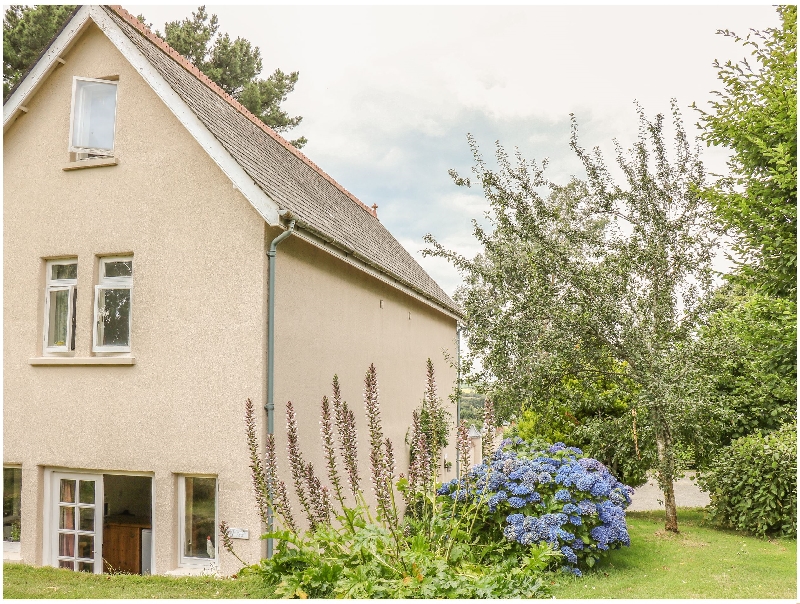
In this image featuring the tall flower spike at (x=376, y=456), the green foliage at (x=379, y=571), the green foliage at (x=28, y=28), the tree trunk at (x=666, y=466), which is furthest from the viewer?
the green foliage at (x=28, y=28)

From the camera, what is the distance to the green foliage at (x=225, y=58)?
643 inches

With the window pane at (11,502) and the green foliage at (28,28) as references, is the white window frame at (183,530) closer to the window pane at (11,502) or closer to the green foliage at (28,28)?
the window pane at (11,502)

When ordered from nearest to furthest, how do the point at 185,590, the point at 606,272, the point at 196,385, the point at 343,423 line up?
the point at 343,423
the point at 185,590
the point at 196,385
the point at 606,272

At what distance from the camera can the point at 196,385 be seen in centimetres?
781

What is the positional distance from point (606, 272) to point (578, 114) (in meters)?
3.25

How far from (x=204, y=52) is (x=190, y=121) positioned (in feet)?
33.7

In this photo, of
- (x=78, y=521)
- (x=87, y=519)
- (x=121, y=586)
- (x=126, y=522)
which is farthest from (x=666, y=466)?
(x=78, y=521)

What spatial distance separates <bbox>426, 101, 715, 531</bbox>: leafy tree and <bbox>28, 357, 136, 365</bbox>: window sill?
19.6ft

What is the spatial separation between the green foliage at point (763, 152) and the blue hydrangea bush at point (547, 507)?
4123 millimetres

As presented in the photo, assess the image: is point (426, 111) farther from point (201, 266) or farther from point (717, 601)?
point (717, 601)

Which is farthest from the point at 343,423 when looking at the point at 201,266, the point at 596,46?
the point at 596,46

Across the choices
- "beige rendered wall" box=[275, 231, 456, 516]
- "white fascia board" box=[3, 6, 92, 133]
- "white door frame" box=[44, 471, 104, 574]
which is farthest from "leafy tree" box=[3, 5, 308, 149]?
"white door frame" box=[44, 471, 104, 574]

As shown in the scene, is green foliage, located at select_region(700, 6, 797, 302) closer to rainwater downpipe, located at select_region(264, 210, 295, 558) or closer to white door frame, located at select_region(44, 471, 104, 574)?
rainwater downpipe, located at select_region(264, 210, 295, 558)


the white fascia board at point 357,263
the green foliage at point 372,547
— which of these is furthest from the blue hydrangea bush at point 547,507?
the white fascia board at point 357,263
